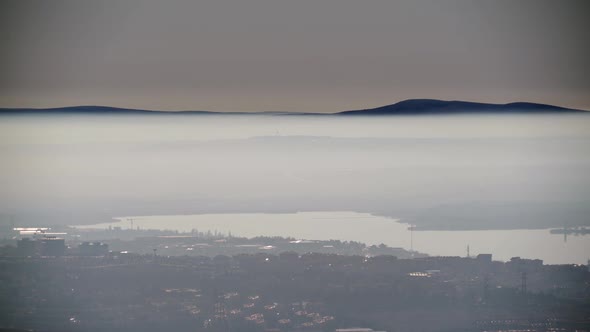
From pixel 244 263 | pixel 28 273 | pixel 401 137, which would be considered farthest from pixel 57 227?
pixel 401 137

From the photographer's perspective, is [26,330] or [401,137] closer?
[26,330]

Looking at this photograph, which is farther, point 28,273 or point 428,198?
point 428,198

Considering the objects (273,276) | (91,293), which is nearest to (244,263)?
(273,276)

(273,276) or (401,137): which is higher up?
(401,137)

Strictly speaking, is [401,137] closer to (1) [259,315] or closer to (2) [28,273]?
(1) [259,315]

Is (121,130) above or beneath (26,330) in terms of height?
above

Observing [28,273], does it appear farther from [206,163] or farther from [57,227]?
[206,163]
